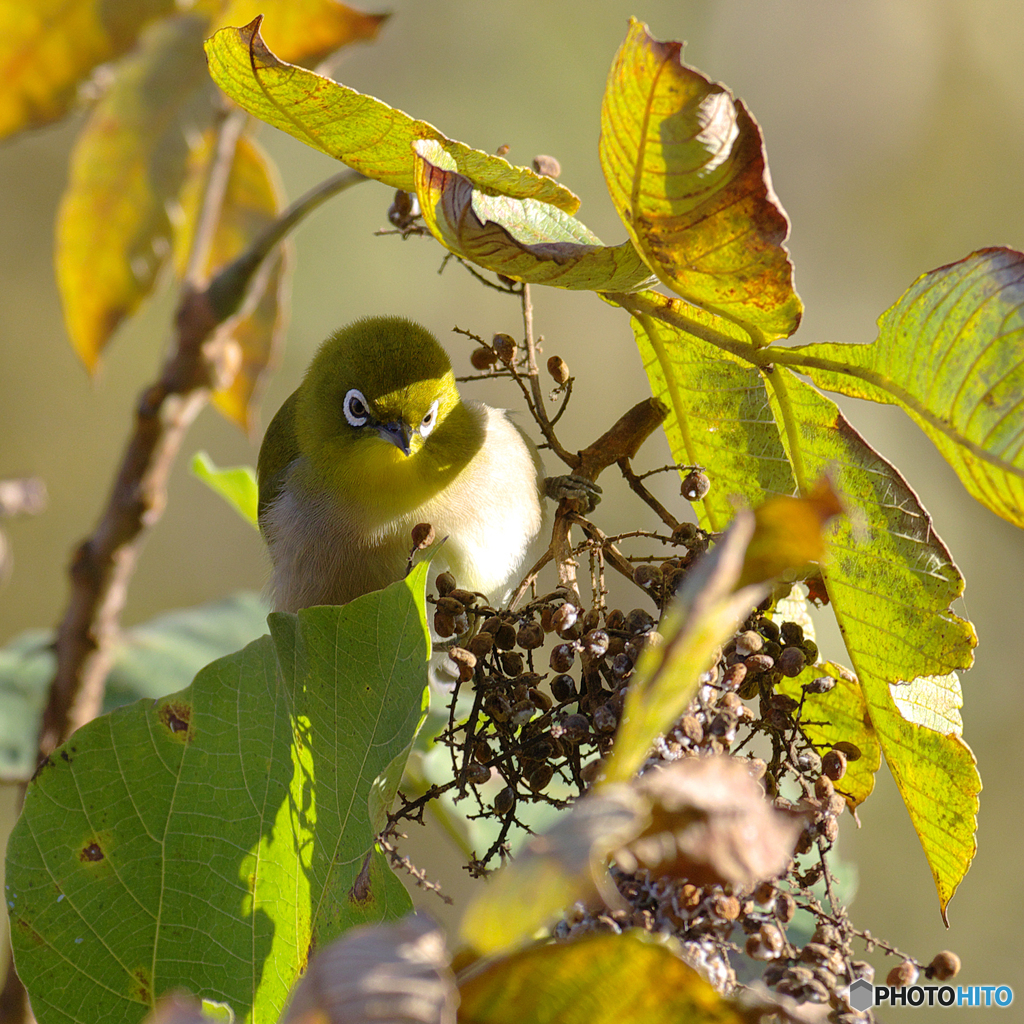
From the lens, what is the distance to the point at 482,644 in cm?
128

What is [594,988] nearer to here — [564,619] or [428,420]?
[564,619]

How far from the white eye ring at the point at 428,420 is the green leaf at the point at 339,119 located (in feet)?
4.06

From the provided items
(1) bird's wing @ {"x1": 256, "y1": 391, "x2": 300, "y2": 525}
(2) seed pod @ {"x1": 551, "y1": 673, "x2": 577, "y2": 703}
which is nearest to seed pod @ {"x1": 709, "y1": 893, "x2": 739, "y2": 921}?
(2) seed pod @ {"x1": 551, "y1": 673, "x2": 577, "y2": 703}

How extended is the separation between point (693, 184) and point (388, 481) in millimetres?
1564

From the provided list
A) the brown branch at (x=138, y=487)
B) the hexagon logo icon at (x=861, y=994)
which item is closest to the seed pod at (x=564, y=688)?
the hexagon logo icon at (x=861, y=994)

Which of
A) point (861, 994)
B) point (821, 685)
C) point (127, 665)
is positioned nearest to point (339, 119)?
point (821, 685)

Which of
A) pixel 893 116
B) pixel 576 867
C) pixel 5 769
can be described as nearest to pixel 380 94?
pixel 893 116

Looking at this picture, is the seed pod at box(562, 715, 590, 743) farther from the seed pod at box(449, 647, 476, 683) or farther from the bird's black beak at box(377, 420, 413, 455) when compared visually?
the bird's black beak at box(377, 420, 413, 455)

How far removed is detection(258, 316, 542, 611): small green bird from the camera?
240cm

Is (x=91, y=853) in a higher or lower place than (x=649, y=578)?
lower

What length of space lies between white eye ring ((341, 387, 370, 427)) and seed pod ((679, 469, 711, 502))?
3.76ft

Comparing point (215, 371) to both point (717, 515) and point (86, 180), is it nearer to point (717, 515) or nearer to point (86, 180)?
point (86, 180)

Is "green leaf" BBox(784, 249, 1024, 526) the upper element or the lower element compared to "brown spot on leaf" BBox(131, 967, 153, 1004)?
upper

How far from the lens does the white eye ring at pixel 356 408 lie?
7.90 feet
